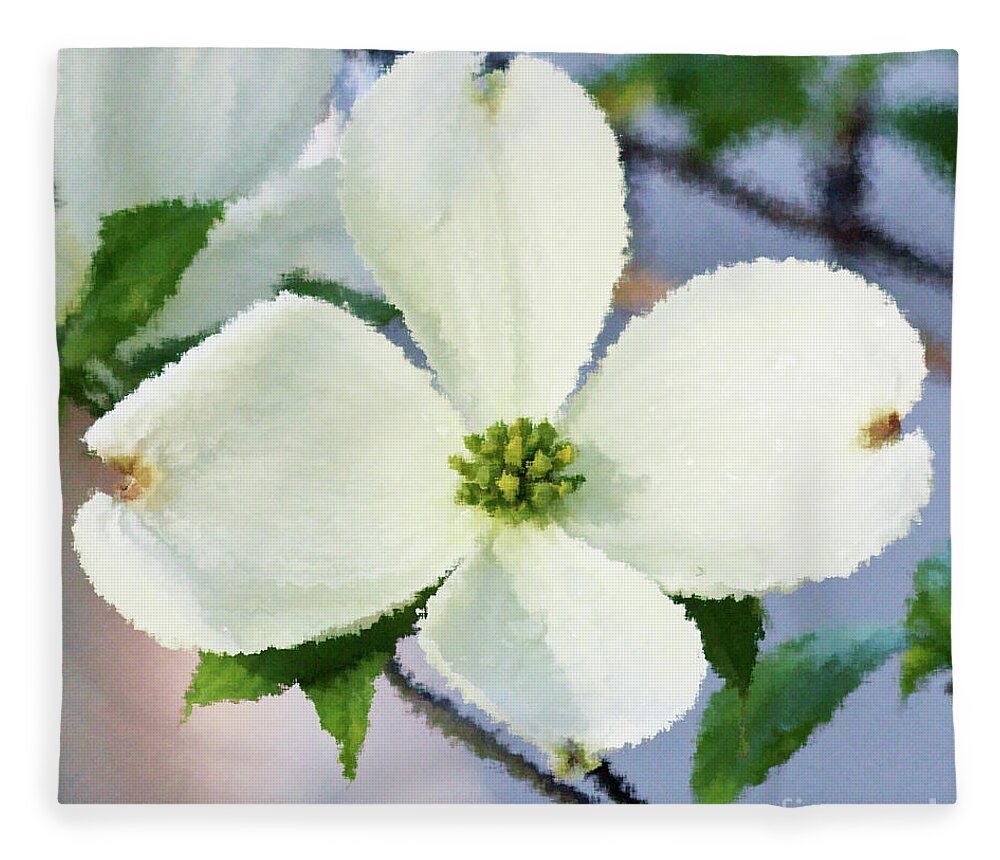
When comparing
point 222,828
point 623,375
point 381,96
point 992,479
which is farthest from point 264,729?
point 992,479

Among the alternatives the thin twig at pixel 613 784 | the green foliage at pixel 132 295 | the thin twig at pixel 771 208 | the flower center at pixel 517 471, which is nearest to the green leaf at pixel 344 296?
the green foliage at pixel 132 295

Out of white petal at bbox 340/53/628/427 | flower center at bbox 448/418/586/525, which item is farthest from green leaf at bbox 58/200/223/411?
flower center at bbox 448/418/586/525

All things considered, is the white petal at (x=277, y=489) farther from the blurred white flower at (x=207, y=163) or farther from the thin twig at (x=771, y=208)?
the thin twig at (x=771, y=208)

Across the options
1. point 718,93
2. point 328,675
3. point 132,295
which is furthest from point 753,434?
point 132,295

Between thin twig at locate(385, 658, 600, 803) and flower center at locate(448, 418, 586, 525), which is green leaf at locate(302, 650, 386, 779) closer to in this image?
thin twig at locate(385, 658, 600, 803)

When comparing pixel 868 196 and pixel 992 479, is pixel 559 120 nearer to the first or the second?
pixel 868 196

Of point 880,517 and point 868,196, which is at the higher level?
point 868,196
